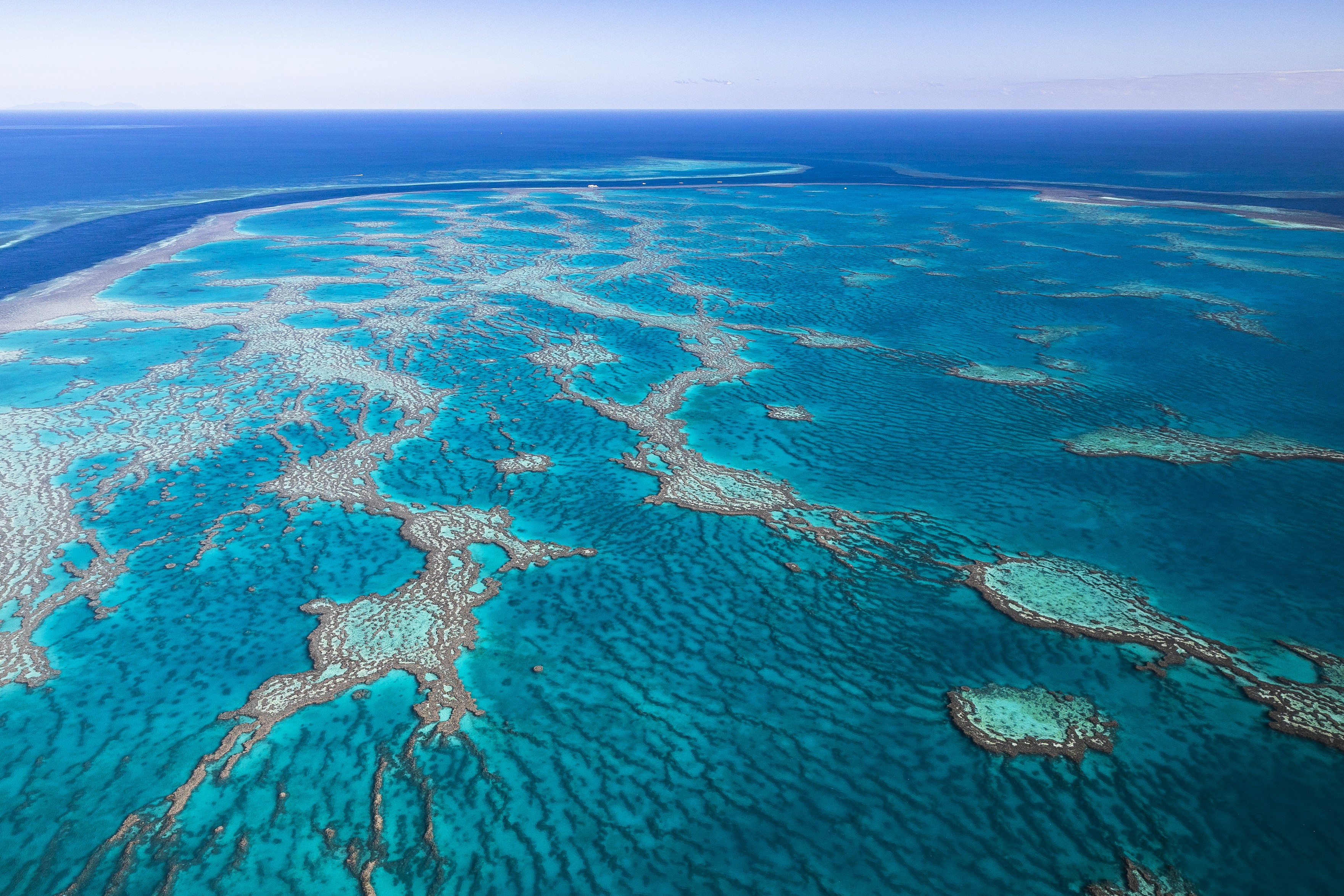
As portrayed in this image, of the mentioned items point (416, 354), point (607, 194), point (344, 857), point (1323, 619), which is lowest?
point (344, 857)

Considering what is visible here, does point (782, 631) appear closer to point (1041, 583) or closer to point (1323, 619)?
point (1041, 583)

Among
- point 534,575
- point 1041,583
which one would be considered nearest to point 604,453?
point 534,575

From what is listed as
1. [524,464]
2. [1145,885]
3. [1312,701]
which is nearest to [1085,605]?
[1312,701]

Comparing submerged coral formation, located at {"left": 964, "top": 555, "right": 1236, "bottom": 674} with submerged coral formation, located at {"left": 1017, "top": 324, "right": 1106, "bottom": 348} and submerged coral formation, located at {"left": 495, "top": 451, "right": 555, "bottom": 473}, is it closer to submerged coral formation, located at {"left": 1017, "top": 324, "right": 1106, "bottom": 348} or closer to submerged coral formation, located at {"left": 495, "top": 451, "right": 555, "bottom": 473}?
submerged coral formation, located at {"left": 495, "top": 451, "right": 555, "bottom": 473}

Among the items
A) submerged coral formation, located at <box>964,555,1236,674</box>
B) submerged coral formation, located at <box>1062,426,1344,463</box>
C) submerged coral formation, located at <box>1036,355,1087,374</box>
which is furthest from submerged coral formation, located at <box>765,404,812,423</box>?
submerged coral formation, located at <box>1036,355,1087,374</box>

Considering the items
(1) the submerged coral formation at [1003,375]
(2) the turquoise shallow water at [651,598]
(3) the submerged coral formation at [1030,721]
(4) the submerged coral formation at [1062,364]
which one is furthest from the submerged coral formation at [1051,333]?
(3) the submerged coral formation at [1030,721]

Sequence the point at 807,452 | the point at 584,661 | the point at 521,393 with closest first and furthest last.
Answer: the point at 584,661
the point at 807,452
the point at 521,393
